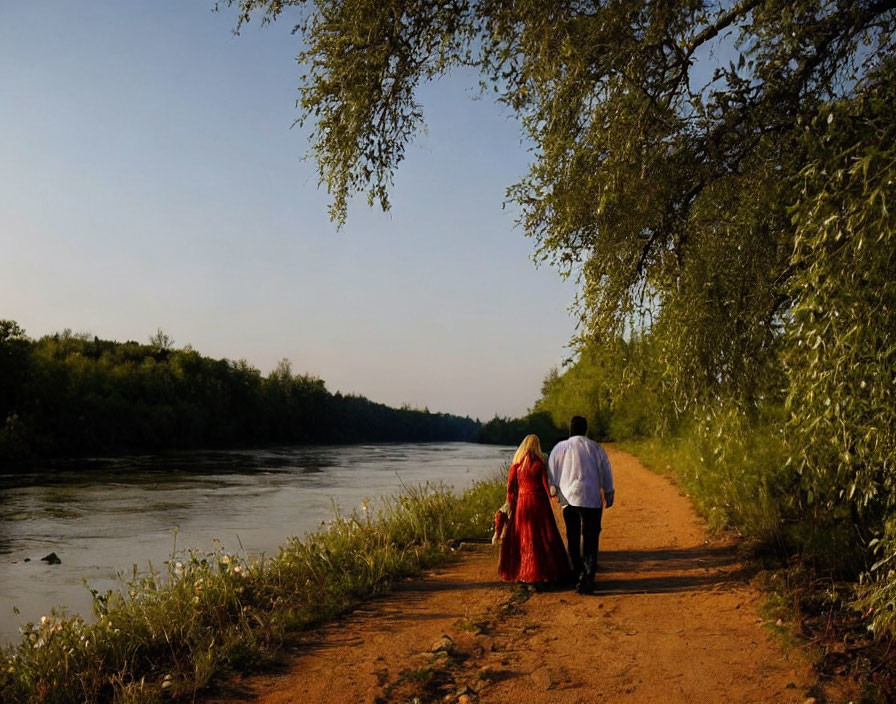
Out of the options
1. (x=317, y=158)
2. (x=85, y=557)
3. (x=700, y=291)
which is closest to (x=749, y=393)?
(x=700, y=291)

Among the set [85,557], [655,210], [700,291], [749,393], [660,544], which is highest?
[655,210]

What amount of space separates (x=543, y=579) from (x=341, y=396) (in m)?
127

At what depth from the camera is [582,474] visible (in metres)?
8.93

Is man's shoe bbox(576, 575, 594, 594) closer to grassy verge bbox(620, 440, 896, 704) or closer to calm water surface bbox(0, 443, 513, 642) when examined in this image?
grassy verge bbox(620, 440, 896, 704)

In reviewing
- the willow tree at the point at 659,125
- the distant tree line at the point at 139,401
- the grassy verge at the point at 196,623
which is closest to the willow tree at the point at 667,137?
the willow tree at the point at 659,125

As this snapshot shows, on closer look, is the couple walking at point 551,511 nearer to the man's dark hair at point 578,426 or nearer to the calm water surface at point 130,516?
the man's dark hair at point 578,426

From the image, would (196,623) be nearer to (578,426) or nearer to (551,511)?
(551,511)

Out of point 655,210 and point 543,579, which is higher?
point 655,210

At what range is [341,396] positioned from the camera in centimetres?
13438

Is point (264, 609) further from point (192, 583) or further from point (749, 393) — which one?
point (749, 393)

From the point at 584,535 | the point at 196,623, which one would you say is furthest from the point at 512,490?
the point at 196,623

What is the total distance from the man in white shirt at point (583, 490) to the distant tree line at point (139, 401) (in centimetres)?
4105

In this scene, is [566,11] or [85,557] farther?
[85,557]

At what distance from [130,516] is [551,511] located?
50.1ft
